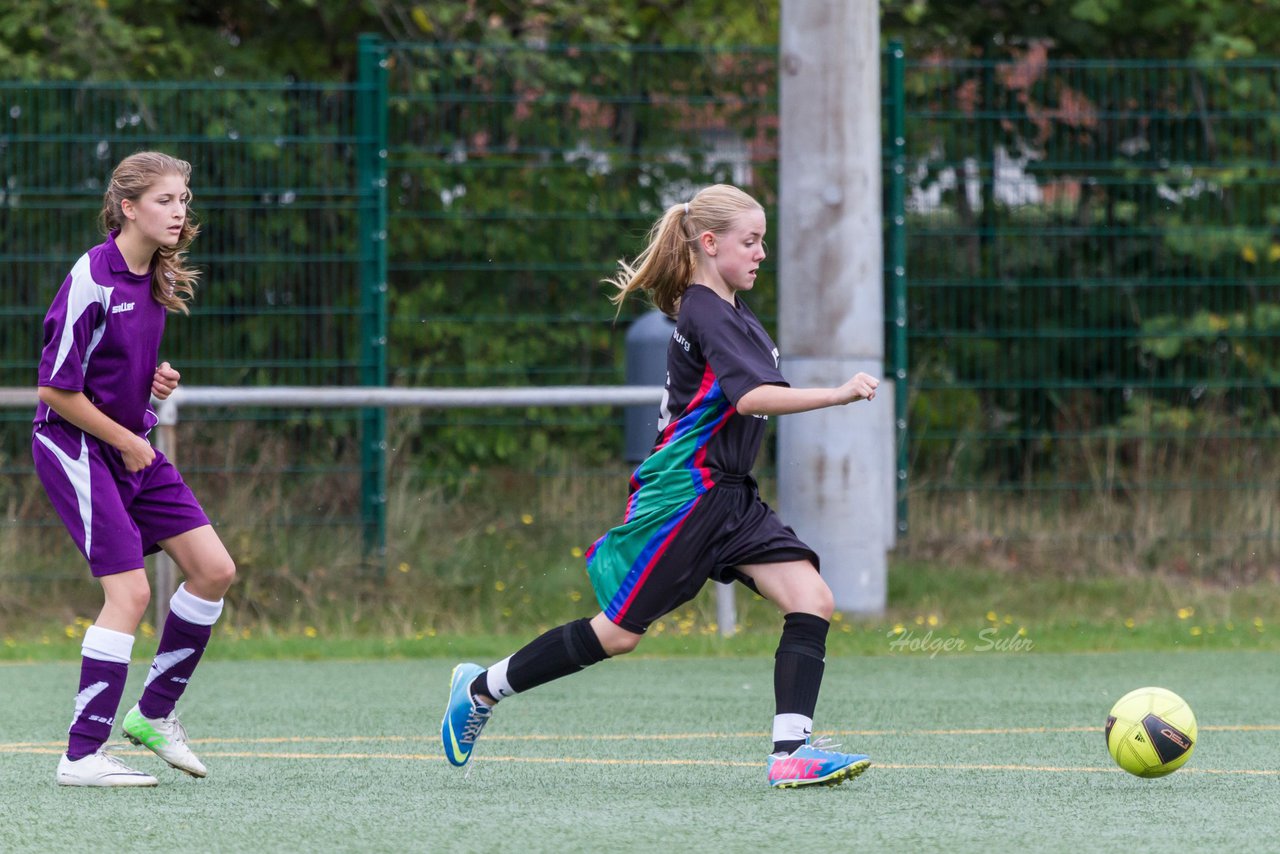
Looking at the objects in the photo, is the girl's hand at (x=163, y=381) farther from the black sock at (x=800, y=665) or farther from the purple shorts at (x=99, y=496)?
the black sock at (x=800, y=665)

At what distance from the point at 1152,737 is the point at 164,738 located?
261 centimetres

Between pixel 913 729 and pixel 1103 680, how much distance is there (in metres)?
1.59

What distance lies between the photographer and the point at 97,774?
16.0ft

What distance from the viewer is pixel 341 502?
956 cm

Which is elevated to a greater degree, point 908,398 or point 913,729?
point 908,398

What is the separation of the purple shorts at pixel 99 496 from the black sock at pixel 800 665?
1719mm

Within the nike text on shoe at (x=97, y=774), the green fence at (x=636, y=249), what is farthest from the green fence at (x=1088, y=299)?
the nike text on shoe at (x=97, y=774)

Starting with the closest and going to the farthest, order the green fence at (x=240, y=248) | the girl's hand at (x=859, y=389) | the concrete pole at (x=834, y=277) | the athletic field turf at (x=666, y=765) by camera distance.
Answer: the athletic field turf at (x=666, y=765) < the girl's hand at (x=859, y=389) < the concrete pole at (x=834, y=277) < the green fence at (x=240, y=248)

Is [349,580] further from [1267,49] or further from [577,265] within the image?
[1267,49]

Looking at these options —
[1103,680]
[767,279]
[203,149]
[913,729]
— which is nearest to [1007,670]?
[1103,680]

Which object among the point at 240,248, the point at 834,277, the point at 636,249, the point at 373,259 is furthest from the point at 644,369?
the point at 240,248

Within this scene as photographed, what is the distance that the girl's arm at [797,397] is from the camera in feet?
14.8

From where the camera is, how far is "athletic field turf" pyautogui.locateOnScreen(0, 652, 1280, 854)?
13.6 feet

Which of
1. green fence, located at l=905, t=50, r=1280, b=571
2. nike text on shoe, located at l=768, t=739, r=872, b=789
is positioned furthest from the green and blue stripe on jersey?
green fence, located at l=905, t=50, r=1280, b=571
